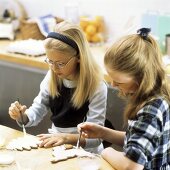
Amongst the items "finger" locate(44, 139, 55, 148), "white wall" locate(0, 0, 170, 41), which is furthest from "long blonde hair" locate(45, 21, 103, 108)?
"white wall" locate(0, 0, 170, 41)

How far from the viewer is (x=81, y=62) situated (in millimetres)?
1647

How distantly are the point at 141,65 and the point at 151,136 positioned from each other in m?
0.23

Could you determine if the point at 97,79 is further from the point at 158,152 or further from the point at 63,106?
the point at 158,152

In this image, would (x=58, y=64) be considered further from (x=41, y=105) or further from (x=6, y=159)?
(x=6, y=159)

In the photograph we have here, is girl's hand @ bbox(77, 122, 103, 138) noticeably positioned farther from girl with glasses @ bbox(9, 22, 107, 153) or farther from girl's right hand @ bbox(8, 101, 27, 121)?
girl's right hand @ bbox(8, 101, 27, 121)

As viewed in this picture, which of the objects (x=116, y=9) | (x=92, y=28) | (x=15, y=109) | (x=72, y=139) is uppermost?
(x=116, y=9)

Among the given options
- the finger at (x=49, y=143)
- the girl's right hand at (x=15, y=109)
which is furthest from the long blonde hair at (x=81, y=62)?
the finger at (x=49, y=143)

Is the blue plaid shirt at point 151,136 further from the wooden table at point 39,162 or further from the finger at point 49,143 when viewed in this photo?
the finger at point 49,143

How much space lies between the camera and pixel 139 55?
1230mm

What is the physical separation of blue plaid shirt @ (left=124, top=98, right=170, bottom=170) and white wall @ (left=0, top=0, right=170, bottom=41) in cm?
136

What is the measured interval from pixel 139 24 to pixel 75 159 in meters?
1.47

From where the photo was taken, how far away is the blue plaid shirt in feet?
3.77

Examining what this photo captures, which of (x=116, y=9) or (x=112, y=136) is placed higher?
(x=116, y=9)

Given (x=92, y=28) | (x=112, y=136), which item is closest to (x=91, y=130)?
(x=112, y=136)
